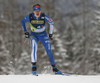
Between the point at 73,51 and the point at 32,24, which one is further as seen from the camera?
the point at 73,51

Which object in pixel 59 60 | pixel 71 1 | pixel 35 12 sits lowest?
pixel 59 60

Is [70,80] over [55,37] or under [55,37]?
under

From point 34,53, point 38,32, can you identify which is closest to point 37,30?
point 38,32

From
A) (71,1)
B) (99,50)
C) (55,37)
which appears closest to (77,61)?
(99,50)

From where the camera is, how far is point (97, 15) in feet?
53.8

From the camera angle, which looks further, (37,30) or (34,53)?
(37,30)

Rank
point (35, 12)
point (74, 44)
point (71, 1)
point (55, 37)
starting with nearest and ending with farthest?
point (35, 12), point (55, 37), point (74, 44), point (71, 1)

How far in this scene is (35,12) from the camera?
6078 mm

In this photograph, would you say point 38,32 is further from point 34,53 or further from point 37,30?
point 34,53

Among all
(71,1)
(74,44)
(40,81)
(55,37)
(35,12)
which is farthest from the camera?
(71,1)

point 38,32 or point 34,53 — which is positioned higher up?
point 38,32

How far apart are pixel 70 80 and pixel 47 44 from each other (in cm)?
168

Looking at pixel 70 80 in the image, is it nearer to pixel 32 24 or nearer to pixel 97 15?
pixel 32 24

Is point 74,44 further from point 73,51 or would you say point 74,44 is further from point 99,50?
point 99,50
